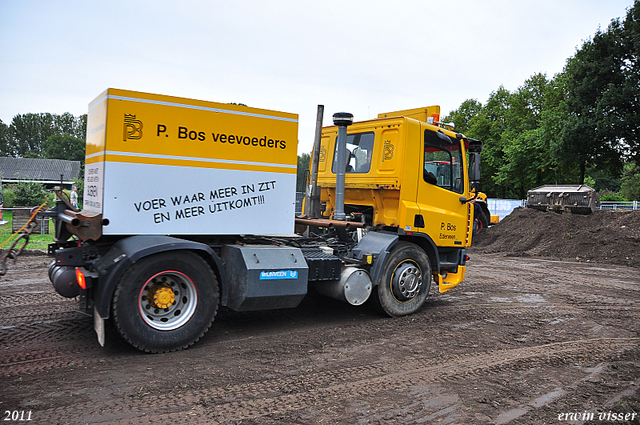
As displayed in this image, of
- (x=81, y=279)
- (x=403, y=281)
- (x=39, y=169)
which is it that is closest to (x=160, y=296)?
(x=81, y=279)

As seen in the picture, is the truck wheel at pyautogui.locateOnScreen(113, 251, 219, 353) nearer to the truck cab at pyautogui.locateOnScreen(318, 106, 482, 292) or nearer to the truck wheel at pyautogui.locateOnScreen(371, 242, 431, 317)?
the truck wheel at pyautogui.locateOnScreen(371, 242, 431, 317)

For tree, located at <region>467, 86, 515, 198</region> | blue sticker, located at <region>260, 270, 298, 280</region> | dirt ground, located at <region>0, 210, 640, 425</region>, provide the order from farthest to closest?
tree, located at <region>467, 86, 515, 198</region> → blue sticker, located at <region>260, 270, 298, 280</region> → dirt ground, located at <region>0, 210, 640, 425</region>

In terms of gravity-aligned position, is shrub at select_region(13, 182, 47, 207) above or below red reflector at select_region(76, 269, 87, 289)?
above

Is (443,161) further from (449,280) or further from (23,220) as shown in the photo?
(23,220)

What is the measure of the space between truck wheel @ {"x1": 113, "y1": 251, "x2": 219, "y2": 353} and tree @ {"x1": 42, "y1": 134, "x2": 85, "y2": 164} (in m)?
81.7

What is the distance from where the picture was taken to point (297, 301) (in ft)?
19.0

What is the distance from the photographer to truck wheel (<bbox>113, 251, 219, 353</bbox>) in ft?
15.3

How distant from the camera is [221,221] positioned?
546 cm

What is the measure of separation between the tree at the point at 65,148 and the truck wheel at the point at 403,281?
267 feet

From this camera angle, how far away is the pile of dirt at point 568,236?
16188 mm

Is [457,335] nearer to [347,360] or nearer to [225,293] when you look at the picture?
[347,360]

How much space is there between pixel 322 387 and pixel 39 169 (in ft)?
225

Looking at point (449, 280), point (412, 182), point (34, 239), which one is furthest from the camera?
point (34, 239)

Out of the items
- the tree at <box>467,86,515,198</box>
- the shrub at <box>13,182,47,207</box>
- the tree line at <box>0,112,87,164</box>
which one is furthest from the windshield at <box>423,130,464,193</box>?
the tree line at <box>0,112,87,164</box>
